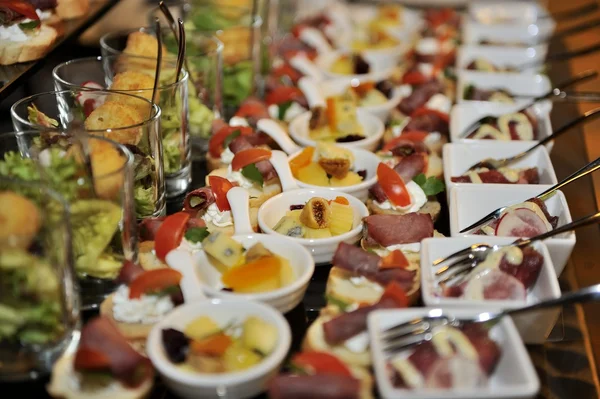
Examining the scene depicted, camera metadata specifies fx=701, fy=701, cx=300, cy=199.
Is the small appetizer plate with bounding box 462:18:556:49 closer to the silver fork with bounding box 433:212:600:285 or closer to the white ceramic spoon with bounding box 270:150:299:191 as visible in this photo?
Result: the white ceramic spoon with bounding box 270:150:299:191

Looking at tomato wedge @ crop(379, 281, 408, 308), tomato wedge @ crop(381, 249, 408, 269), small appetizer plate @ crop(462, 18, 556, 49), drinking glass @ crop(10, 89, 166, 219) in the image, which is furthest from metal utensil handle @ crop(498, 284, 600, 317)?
small appetizer plate @ crop(462, 18, 556, 49)

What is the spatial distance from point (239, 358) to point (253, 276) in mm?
261

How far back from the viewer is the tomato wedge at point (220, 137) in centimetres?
252

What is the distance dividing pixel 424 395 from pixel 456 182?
1114 mm

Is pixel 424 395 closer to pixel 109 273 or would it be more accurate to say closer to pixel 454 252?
pixel 454 252

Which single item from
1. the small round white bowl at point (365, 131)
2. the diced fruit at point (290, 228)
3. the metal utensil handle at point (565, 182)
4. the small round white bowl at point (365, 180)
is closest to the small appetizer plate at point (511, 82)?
the small round white bowl at point (365, 131)

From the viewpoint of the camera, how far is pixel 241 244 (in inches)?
72.4

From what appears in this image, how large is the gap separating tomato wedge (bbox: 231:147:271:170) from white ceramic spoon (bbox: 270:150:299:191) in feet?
0.08

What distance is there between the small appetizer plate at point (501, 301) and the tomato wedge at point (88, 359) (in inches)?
28.1

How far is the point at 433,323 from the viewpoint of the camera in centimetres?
153

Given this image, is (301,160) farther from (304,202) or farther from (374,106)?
(374,106)

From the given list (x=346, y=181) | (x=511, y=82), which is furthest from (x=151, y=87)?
(x=511, y=82)

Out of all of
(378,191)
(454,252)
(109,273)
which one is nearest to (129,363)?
(109,273)

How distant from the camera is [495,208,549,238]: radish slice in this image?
1.97 m
